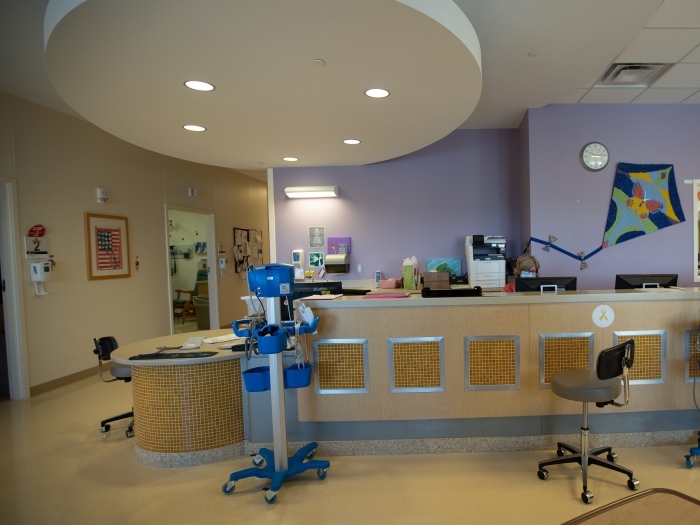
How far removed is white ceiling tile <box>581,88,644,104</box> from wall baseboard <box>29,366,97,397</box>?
7224mm

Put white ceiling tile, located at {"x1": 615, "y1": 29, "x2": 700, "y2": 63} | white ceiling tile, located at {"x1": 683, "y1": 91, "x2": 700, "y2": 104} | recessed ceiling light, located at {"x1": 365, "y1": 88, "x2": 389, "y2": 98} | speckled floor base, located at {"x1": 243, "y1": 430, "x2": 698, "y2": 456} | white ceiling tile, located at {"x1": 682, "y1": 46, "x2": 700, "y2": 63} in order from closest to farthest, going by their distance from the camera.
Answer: speckled floor base, located at {"x1": 243, "y1": 430, "x2": 698, "y2": 456}, recessed ceiling light, located at {"x1": 365, "y1": 88, "x2": 389, "y2": 98}, white ceiling tile, located at {"x1": 615, "y1": 29, "x2": 700, "y2": 63}, white ceiling tile, located at {"x1": 682, "y1": 46, "x2": 700, "y2": 63}, white ceiling tile, located at {"x1": 683, "y1": 91, "x2": 700, "y2": 104}

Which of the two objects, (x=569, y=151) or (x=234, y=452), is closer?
(x=234, y=452)

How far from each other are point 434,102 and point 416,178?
8.69ft

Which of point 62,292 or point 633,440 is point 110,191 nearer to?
point 62,292

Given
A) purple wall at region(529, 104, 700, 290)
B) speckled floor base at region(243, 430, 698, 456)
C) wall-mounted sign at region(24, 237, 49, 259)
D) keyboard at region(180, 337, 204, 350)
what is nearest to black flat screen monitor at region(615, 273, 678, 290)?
speckled floor base at region(243, 430, 698, 456)

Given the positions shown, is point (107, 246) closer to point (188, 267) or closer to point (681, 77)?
point (188, 267)

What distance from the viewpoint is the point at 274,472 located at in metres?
2.61

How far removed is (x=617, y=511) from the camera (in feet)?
3.93

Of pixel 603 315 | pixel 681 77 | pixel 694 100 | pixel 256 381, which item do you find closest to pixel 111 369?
pixel 256 381

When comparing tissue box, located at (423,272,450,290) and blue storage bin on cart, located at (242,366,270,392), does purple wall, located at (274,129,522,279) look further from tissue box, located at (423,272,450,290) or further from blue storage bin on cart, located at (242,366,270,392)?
blue storage bin on cart, located at (242,366,270,392)

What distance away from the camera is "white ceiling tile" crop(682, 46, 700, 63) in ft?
13.3

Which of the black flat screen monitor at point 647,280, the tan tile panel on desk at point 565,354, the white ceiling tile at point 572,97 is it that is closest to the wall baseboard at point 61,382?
the tan tile panel on desk at point 565,354

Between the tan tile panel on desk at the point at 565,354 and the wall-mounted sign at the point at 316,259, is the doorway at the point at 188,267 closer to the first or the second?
the wall-mounted sign at the point at 316,259

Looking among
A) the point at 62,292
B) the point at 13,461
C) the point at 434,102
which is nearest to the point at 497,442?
the point at 434,102
